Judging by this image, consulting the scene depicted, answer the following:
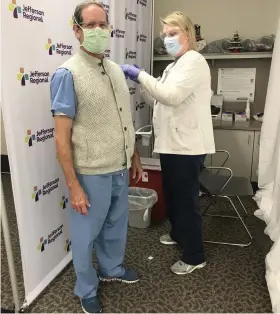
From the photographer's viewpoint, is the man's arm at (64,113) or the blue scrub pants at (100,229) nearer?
the man's arm at (64,113)

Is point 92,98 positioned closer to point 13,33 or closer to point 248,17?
point 13,33

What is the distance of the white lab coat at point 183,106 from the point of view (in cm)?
175

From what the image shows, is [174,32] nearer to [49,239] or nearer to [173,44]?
[173,44]

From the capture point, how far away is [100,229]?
173 centimetres

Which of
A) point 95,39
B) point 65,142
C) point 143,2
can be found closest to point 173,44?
point 95,39

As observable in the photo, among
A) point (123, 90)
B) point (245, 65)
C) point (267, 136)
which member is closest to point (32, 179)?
point (123, 90)

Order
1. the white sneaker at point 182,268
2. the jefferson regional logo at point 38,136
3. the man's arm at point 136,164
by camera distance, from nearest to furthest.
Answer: the jefferson regional logo at point 38,136
the man's arm at point 136,164
the white sneaker at point 182,268

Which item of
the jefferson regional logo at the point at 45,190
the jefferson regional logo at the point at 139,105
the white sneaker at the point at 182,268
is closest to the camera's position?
the jefferson regional logo at the point at 45,190

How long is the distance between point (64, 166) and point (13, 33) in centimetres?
63

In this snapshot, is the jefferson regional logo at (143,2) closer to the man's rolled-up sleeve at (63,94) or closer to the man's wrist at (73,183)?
the man's rolled-up sleeve at (63,94)

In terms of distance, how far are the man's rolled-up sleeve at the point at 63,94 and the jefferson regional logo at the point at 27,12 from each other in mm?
315

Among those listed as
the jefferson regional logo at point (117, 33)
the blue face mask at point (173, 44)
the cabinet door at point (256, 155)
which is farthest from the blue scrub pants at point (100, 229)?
the cabinet door at point (256, 155)

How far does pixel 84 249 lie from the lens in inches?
66.2

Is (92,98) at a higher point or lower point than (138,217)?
higher
